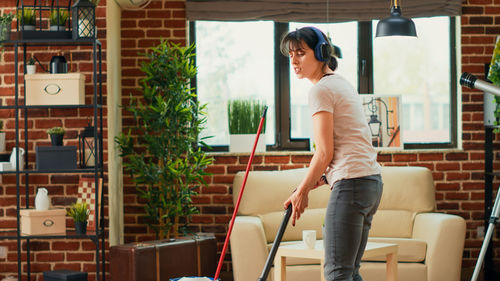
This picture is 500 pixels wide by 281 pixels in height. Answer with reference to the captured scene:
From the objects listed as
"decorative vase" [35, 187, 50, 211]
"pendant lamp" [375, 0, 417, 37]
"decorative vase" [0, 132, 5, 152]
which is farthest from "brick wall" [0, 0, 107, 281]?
"pendant lamp" [375, 0, 417, 37]

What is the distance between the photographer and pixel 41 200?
4.20 metres

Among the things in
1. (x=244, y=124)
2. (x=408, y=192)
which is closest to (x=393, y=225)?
(x=408, y=192)

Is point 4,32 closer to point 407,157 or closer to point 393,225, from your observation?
point 393,225

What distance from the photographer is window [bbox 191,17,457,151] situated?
5234 millimetres

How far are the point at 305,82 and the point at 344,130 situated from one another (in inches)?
114

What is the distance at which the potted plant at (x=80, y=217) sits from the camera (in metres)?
4.16

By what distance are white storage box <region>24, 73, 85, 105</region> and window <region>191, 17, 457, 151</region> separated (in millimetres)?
1277

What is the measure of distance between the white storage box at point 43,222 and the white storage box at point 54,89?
712 mm

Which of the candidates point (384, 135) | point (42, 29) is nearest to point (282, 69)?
point (384, 135)

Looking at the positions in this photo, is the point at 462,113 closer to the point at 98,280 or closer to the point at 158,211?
the point at 158,211

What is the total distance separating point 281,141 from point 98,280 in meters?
1.86

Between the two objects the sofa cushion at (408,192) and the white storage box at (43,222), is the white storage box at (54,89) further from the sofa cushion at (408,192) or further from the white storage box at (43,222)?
the sofa cushion at (408,192)

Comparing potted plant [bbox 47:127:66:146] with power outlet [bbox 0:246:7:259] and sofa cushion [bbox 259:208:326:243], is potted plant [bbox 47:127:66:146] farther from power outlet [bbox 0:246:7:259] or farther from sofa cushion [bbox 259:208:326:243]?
sofa cushion [bbox 259:208:326:243]

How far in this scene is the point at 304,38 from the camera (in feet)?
8.18
